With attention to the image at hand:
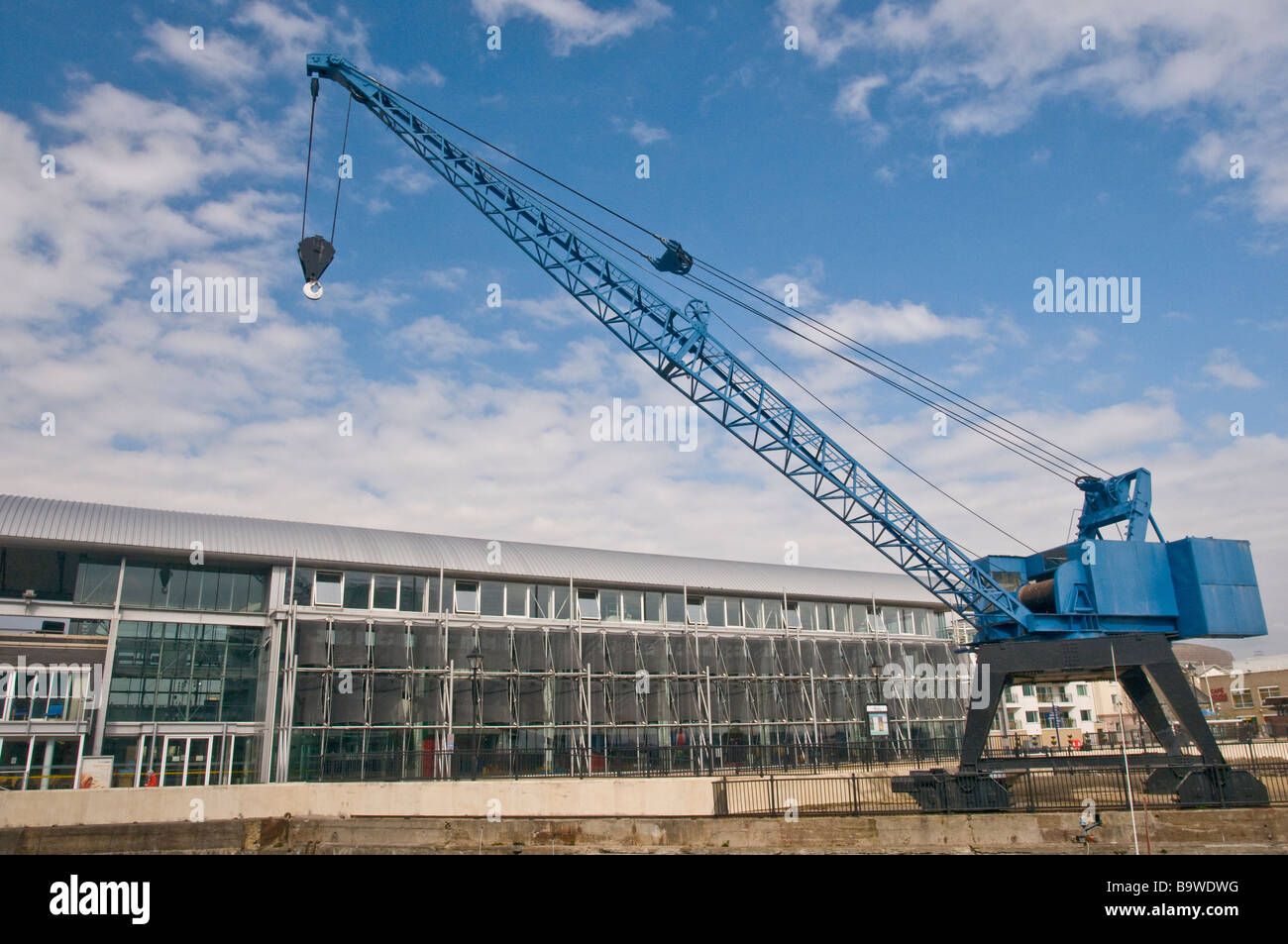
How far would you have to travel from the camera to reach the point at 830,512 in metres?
33.1

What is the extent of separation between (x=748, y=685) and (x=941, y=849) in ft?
72.3

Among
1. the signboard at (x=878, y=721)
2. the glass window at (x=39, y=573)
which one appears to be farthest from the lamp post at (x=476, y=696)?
the signboard at (x=878, y=721)

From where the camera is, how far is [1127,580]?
28641 millimetres

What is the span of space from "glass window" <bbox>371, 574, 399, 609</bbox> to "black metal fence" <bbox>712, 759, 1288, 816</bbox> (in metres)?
17.3

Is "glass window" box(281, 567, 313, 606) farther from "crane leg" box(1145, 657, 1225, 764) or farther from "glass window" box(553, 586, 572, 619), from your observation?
"crane leg" box(1145, 657, 1225, 764)

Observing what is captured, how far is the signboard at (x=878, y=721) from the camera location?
3841 centimetres

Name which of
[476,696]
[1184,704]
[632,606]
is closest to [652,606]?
[632,606]

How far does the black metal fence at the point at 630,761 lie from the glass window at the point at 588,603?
6.50 metres

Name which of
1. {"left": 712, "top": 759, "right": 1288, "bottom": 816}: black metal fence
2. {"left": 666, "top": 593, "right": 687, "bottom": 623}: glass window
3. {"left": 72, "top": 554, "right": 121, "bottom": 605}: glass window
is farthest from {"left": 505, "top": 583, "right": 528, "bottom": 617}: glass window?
{"left": 712, "top": 759, "right": 1288, "bottom": 816}: black metal fence

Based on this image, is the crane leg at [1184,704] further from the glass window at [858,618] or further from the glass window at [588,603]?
the glass window at [588,603]

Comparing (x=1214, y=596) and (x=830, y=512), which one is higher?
(x=830, y=512)
